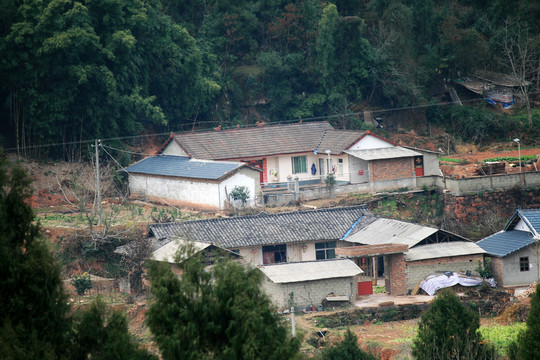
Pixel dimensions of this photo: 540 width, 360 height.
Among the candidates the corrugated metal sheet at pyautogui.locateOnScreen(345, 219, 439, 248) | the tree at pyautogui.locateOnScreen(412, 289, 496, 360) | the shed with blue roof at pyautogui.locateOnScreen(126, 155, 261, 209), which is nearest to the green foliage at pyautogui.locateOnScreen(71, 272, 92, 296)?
the shed with blue roof at pyautogui.locateOnScreen(126, 155, 261, 209)

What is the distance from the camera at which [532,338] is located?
16.3m

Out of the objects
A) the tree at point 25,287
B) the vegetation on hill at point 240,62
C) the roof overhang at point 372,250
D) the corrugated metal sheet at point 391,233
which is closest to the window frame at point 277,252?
the corrugated metal sheet at point 391,233

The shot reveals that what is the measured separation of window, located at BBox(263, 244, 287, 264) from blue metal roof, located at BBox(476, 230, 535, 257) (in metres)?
8.08

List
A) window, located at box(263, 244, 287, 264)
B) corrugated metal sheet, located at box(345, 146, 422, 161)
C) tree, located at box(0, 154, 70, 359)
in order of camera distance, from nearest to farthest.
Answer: tree, located at box(0, 154, 70, 359) → window, located at box(263, 244, 287, 264) → corrugated metal sheet, located at box(345, 146, 422, 161)

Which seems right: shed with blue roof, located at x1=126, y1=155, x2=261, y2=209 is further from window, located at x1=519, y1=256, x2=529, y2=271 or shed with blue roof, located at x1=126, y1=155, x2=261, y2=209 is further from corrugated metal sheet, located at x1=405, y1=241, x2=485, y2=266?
window, located at x1=519, y1=256, x2=529, y2=271

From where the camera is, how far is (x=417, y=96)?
5391 cm

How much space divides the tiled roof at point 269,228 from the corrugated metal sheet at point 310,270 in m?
3.45

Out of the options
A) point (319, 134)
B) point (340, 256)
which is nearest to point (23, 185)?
point (340, 256)

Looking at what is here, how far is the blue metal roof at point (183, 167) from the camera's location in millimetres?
38037

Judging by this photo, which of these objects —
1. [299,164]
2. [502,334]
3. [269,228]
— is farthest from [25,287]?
[299,164]

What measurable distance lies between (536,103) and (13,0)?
37426 mm

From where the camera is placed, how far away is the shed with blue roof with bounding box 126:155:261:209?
123ft

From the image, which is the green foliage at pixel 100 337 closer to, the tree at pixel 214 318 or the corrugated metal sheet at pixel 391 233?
the tree at pixel 214 318

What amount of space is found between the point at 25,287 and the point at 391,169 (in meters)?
31.5
